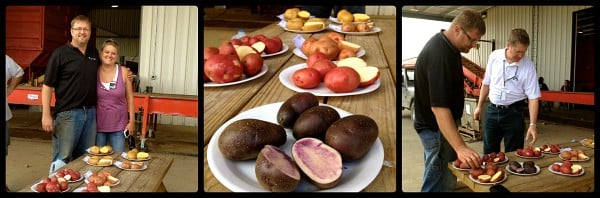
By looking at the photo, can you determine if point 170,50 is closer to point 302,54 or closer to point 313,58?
point 302,54

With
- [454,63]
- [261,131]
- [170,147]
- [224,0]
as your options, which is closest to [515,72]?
[454,63]

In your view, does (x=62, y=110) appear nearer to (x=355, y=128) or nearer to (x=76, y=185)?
(x=76, y=185)

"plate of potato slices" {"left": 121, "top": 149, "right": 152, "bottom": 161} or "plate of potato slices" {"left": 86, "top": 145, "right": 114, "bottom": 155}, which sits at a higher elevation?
"plate of potato slices" {"left": 86, "top": 145, "right": 114, "bottom": 155}

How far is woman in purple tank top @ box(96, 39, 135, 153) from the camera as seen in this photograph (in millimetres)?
1537

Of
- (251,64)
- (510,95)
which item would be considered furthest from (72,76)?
(510,95)

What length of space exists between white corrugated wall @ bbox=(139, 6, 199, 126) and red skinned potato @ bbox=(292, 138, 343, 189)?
54cm

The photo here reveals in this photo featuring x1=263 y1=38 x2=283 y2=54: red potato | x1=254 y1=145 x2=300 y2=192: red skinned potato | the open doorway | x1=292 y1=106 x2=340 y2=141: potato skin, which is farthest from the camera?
x1=263 y1=38 x2=283 y2=54: red potato

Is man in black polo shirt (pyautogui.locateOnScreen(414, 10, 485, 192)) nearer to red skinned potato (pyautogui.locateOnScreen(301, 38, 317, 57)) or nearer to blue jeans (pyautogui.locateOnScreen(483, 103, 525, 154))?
blue jeans (pyautogui.locateOnScreen(483, 103, 525, 154))

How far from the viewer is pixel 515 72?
1.37m

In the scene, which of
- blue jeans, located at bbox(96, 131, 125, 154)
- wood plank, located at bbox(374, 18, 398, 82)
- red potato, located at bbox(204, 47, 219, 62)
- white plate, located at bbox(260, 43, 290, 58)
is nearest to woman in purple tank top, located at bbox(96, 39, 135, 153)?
blue jeans, located at bbox(96, 131, 125, 154)

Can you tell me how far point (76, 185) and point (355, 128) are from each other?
0.98 meters

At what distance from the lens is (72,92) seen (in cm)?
151

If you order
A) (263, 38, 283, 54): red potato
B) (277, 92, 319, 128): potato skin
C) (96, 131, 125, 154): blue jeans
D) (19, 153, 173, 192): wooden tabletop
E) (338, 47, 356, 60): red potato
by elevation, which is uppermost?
(263, 38, 283, 54): red potato

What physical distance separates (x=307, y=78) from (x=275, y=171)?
389mm
